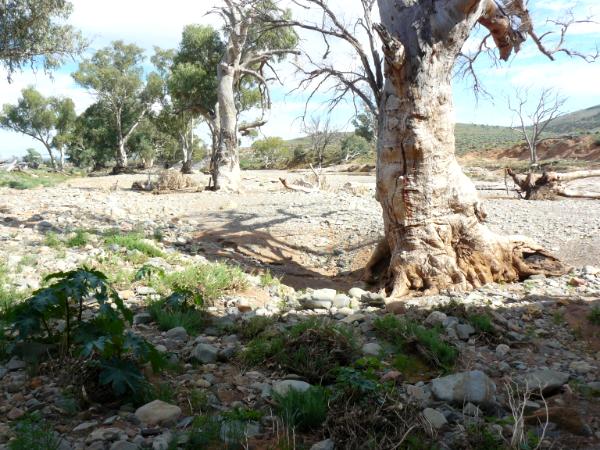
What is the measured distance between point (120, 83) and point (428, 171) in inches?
1315

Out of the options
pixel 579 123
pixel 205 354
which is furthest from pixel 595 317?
pixel 579 123

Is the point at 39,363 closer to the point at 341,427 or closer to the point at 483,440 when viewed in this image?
the point at 341,427

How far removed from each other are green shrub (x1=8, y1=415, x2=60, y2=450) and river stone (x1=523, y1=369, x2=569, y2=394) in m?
2.64

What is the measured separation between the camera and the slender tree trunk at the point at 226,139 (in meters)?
15.9

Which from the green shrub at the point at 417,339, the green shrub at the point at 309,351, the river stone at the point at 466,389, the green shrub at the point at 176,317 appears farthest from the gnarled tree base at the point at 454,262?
the river stone at the point at 466,389

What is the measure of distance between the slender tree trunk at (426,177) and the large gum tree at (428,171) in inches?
0.4

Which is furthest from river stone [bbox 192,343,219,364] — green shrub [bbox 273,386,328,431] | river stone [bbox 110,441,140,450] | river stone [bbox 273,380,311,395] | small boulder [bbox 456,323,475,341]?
small boulder [bbox 456,323,475,341]

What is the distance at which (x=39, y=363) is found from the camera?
10.3 feet

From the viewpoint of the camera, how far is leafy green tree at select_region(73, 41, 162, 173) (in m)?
34.4

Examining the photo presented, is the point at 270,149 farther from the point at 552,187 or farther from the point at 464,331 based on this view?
the point at 464,331

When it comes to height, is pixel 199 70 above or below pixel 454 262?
above

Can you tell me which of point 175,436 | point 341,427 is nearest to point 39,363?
point 175,436

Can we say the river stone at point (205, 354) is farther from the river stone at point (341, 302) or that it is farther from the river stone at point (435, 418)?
the river stone at point (341, 302)

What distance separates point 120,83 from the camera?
3500cm
